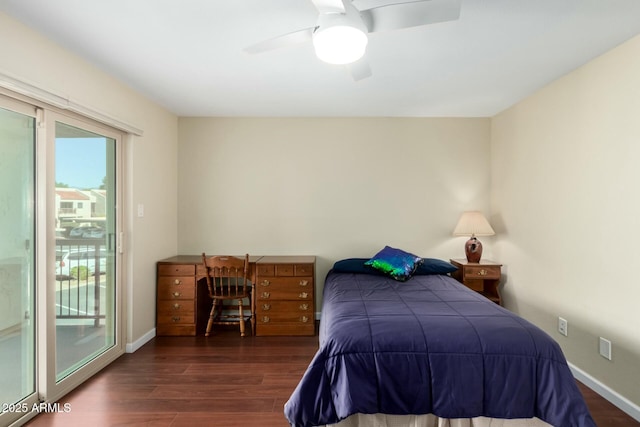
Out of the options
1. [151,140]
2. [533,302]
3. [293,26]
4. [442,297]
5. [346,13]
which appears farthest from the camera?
[151,140]

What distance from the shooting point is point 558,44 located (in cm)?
203

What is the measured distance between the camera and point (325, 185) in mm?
3627

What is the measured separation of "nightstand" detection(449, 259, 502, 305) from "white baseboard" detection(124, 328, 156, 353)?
3.35 m

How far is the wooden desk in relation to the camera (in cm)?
315

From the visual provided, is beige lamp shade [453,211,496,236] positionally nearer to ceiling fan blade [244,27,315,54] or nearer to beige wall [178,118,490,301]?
beige wall [178,118,490,301]

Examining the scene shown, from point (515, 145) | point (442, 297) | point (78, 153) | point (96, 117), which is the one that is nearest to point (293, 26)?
point (96, 117)

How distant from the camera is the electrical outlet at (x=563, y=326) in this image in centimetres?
246

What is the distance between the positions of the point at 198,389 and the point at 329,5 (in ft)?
8.57

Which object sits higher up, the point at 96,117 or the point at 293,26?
the point at 293,26

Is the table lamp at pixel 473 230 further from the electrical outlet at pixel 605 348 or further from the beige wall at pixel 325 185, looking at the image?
the electrical outlet at pixel 605 348

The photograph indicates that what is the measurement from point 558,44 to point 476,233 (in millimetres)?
1840

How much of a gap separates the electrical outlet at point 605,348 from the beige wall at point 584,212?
1.5 inches

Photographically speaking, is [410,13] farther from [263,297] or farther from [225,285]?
[225,285]

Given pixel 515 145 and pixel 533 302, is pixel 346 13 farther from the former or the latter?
pixel 533 302
